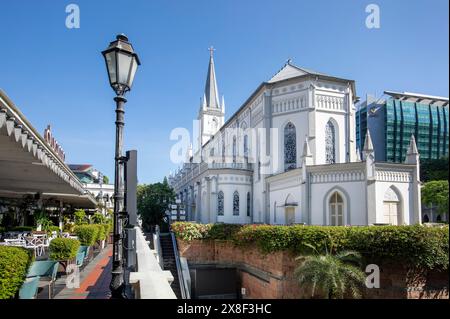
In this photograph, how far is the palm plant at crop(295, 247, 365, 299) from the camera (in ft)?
45.8

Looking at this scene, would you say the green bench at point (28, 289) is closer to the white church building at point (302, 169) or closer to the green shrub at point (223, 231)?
the green shrub at point (223, 231)

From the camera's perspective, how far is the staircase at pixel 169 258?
1856 cm

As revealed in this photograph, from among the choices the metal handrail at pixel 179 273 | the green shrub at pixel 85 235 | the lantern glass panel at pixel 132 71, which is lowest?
the metal handrail at pixel 179 273

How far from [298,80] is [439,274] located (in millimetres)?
19911

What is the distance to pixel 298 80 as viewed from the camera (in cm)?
3066

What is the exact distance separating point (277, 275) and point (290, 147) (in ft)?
51.0

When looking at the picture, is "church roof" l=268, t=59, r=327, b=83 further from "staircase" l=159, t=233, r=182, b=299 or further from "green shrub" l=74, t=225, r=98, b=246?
"green shrub" l=74, t=225, r=98, b=246

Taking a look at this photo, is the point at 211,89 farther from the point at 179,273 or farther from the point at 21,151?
the point at 21,151

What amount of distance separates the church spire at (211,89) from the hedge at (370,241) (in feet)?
160

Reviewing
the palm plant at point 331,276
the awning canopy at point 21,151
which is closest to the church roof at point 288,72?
the palm plant at point 331,276

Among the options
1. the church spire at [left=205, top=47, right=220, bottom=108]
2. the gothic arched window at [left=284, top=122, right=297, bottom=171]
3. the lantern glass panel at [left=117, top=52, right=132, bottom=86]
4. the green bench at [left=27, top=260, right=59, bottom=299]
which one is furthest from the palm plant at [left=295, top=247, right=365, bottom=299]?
the church spire at [left=205, top=47, right=220, bottom=108]

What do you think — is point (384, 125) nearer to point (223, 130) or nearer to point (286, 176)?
point (223, 130)

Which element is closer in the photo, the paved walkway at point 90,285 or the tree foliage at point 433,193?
the paved walkway at point 90,285
